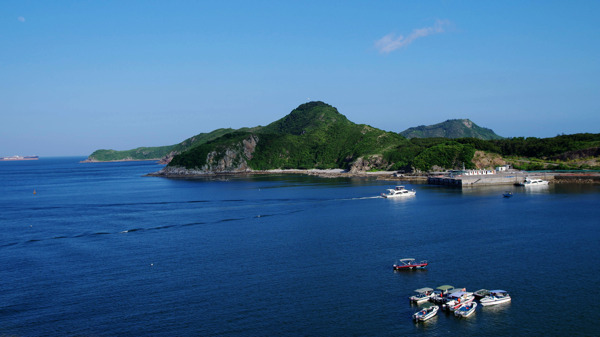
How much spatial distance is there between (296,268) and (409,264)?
→ 527 inches

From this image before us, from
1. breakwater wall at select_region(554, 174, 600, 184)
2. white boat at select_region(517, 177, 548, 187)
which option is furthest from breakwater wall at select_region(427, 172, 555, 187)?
white boat at select_region(517, 177, 548, 187)

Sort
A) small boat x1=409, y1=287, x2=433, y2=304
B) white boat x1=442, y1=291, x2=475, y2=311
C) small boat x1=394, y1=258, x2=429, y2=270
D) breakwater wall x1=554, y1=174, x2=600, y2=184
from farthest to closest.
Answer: breakwater wall x1=554, y1=174, x2=600, y2=184 < small boat x1=394, y1=258, x2=429, y2=270 < small boat x1=409, y1=287, x2=433, y2=304 < white boat x1=442, y1=291, x2=475, y2=311

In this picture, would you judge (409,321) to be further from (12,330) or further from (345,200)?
(345,200)

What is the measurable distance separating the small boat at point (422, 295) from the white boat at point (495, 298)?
4.66 meters

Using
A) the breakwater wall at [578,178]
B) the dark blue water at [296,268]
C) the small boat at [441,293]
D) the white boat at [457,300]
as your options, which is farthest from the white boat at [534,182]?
the white boat at [457,300]

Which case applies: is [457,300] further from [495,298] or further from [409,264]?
[409,264]

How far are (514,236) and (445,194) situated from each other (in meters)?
56.0

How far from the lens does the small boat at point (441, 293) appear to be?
4228 cm

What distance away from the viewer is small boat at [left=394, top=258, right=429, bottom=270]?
51844mm

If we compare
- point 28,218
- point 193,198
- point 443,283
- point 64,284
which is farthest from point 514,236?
point 28,218

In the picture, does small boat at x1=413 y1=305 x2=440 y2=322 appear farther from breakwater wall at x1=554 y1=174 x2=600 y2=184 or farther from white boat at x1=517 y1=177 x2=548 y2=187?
breakwater wall at x1=554 y1=174 x2=600 y2=184

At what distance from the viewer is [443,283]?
47250 mm

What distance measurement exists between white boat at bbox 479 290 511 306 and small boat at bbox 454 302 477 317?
143 centimetres

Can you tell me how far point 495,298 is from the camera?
41.5m
